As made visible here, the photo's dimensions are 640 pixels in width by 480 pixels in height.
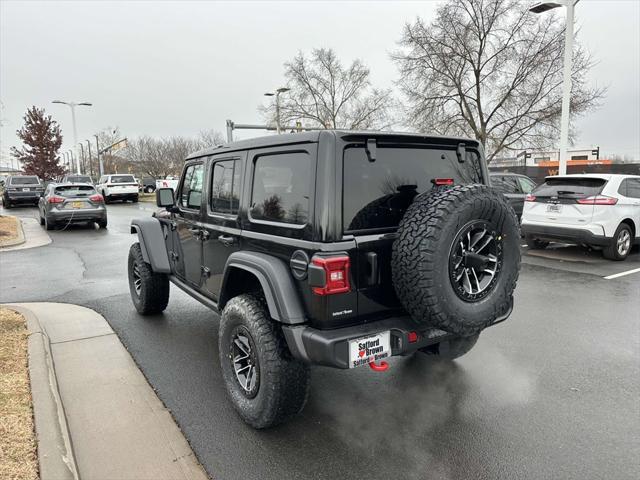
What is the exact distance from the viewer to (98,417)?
127 inches

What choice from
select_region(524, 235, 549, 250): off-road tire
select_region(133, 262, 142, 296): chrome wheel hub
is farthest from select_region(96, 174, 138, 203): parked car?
select_region(524, 235, 549, 250): off-road tire

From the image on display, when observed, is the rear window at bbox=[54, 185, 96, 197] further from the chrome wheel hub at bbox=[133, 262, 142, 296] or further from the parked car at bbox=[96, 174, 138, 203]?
the parked car at bbox=[96, 174, 138, 203]

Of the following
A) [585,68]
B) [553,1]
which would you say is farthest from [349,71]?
[553,1]

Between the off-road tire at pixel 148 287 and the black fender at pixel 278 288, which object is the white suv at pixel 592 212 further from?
the black fender at pixel 278 288

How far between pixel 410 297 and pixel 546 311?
12.5 ft

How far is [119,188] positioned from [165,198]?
22.9 metres

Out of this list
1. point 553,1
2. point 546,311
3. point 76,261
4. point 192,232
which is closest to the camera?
point 192,232

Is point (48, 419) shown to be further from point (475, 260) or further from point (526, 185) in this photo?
point (526, 185)

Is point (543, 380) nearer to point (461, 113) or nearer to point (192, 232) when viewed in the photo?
point (192, 232)

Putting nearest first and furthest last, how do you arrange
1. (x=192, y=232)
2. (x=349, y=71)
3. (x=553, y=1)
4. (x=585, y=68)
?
(x=192, y=232) < (x=553, y=1) < (x=585, y=68) < (x=349, y=71)

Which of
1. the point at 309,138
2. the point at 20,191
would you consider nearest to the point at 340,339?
the point at 309,138

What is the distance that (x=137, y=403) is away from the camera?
3.42m

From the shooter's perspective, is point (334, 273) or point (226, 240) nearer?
point (334, 273)

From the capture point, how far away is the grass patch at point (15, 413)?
8.25 feet
